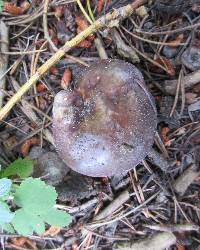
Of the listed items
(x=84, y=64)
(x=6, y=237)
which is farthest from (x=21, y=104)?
(x=6, y=237)

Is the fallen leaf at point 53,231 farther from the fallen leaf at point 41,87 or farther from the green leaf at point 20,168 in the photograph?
the fallen leaf at point 41,87

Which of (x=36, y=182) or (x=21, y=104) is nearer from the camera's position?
(x=36, y=182)

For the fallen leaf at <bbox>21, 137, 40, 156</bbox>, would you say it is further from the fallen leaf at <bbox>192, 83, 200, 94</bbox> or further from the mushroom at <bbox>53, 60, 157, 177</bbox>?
the fallen leaf at <bbox>192, 83, 200, 94</bbox>

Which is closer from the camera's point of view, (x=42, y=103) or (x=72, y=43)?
(x=72, y=43)

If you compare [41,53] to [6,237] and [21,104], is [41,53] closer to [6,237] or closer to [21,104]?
[21,104]

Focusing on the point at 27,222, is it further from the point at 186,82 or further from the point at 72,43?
the point at 186,82

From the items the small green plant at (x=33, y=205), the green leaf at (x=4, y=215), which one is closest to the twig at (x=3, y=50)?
the small green plant at (x=33, y=205)

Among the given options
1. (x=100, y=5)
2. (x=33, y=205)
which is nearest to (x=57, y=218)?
(x=33, y=205)
